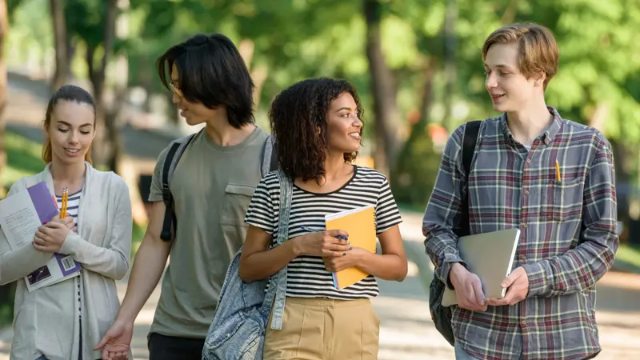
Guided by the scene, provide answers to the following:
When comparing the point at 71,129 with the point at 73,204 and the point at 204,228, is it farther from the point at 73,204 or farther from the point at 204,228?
the point at 204,228

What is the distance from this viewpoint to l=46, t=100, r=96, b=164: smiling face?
Answer: 442 cm

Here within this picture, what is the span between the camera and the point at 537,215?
3.87 metres

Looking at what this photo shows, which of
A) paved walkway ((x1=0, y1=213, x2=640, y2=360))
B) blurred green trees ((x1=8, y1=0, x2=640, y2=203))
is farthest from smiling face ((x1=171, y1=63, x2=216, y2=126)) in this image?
blurred green trees ((x1=8, y1=0, x2=640, y2=203))

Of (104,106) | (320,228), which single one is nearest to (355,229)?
(320,228)

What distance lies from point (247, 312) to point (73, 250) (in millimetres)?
794

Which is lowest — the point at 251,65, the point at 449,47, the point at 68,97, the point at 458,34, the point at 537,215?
the point at 537,215

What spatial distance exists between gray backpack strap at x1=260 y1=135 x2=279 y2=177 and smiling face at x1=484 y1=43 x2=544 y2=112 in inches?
34.0

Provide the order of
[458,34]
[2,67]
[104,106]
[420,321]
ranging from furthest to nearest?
[458,34], [104,106], [420,321], [2,67]

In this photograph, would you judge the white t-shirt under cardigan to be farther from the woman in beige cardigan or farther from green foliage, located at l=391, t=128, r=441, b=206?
green foliage, located at l=391, t=128, r=441, b=206

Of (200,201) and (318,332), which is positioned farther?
(200,201)

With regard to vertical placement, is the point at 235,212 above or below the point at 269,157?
below

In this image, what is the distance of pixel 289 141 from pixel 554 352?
1.13 meters

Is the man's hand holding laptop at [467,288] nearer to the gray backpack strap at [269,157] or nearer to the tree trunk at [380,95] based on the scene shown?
the gray backpack strap at [269,157]

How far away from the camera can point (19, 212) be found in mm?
4422
